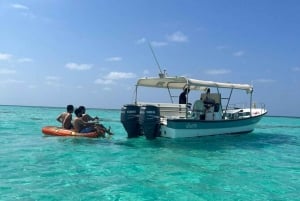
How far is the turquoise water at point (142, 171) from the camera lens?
6.55m

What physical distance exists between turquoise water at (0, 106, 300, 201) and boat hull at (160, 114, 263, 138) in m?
0.48

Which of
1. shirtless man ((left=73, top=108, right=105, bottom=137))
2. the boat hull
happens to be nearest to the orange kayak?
shirtless man ((left=73, top=108, right=105, bottom=137))

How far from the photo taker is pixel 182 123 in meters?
13.8

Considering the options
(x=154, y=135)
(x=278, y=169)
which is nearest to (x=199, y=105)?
(x=154, y=135)

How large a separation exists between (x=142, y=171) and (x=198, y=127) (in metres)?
6.37

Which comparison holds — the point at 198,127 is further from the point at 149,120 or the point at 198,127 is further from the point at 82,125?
the point at 82,125

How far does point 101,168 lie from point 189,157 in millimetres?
3148

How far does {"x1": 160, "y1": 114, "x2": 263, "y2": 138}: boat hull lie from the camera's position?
535 inches

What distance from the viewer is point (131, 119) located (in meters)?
14.4

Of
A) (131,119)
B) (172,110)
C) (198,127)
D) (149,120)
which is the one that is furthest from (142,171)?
(172,110)

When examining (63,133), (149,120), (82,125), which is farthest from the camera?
(63,133)

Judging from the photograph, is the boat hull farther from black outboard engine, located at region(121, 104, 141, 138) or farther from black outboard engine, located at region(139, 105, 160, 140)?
black outboard engine, located at region(121, 104, 141, 138)

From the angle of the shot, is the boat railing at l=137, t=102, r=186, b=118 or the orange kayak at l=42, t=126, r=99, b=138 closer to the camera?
the orange kayak at l=42, t=126, r=99, b=138

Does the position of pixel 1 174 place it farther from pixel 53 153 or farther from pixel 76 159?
pixel 53 153
